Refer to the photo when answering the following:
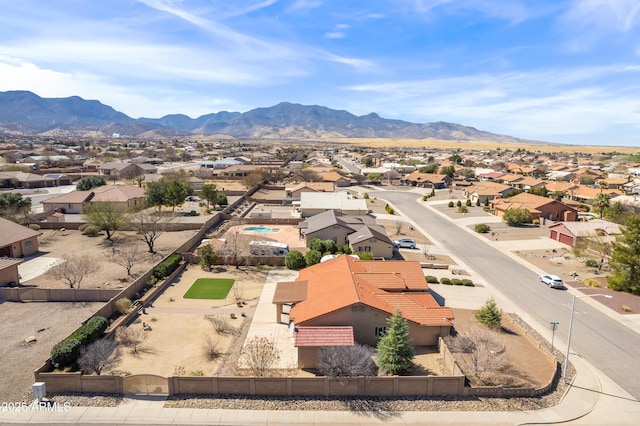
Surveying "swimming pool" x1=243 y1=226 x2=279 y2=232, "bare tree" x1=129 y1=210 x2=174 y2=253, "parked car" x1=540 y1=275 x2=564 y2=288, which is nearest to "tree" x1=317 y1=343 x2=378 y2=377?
"parked car" x1=540 y1=275 x2=564 y2=288

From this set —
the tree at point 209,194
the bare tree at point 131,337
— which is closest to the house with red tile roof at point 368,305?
the bare tree at point 131,337

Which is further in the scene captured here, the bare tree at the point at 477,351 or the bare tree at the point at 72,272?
the bare tree at the point at 72,272

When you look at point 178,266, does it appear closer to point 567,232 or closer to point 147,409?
point 147,409

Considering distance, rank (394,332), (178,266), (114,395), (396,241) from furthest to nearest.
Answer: (396,241), (178,266), (394,332), (114,395)

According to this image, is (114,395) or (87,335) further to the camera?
(87,335)

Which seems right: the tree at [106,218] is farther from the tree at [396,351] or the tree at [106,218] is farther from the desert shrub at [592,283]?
the desert shrub at [592,283]

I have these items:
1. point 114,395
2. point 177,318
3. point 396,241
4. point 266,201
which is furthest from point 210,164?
point 114,395

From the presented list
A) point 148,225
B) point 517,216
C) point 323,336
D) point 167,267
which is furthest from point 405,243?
point 148,225
